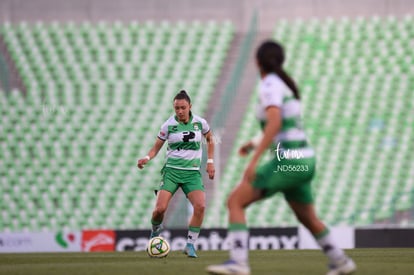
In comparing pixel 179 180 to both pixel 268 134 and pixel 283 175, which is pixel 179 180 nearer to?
pixel 283 175

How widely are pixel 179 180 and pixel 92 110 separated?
11.9 m

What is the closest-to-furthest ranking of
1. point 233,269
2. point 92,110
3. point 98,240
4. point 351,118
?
point 233,269
point 98,240
point 351,118
point 92,110

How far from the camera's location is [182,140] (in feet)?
42.3

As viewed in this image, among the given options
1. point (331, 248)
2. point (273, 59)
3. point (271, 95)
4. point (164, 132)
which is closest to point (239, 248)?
point (331, 248)

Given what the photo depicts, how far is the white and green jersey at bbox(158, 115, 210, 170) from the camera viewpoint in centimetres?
1291

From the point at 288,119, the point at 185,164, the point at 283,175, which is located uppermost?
the point at 185,164

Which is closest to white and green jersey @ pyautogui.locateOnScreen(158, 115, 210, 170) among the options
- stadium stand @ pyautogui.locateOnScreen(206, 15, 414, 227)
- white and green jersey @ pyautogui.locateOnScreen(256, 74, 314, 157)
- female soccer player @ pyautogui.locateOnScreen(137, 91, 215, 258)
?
female soccer player @ pyautogui.locateOnScreen(137, 91, 215, 258)

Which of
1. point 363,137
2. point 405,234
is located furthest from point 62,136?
point 405,234

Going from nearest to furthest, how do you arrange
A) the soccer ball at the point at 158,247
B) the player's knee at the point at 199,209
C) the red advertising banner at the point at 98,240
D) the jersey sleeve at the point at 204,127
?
the soccer ball at the point at 158,247 → the player's knee at the point at 199,209 → the jersey sleeve at the point at 204,127 → the red advertising banner at the point at 98,240

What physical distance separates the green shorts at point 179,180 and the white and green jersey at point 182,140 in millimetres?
73

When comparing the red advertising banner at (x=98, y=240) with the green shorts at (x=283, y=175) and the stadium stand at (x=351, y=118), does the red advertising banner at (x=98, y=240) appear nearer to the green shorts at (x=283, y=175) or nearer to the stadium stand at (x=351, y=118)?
the stadium stand at (x=351, y=118)

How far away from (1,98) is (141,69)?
157 inches

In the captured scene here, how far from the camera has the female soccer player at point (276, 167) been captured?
7.60 meters

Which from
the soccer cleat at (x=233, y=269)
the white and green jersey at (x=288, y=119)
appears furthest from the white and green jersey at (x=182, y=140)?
the soccer cleat at (x=233, y=269)
